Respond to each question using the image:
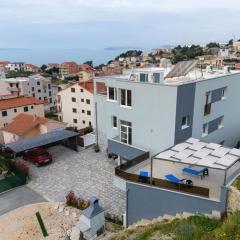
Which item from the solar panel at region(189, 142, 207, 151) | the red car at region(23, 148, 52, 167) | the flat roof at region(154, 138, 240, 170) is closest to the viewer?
the flat roof at region(154, 138, 240, 170)

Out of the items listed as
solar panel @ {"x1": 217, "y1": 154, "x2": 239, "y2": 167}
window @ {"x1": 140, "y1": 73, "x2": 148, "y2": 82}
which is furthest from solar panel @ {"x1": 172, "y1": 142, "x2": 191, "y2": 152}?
window @ {"x1": 140, "y1": 73, "x2": 148, "y2": 82}

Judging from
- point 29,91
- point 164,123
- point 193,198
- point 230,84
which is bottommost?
point 29,91

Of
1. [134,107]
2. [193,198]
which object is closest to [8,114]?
[134,107]

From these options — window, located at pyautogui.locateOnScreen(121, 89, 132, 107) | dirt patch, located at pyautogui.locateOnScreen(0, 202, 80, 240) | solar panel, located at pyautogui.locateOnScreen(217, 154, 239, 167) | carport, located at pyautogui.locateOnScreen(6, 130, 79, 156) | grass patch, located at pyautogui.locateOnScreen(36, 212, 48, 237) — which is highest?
window, located at pyautogui.locateOnScreen(121, 89, 132, 107)

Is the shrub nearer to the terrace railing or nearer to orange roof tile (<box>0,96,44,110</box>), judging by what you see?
the terrace railing

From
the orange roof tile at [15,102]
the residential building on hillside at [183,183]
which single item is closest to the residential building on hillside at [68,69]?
the orange roof tile at [15,102]

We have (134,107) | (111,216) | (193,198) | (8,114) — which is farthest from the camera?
(8,114)

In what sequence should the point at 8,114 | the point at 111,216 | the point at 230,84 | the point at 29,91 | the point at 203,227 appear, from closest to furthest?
the point at 203,227, the point at 111,216, the point at 230,84, the point at 8,114, the point at 29,91

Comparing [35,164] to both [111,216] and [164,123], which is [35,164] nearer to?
[111,216]
